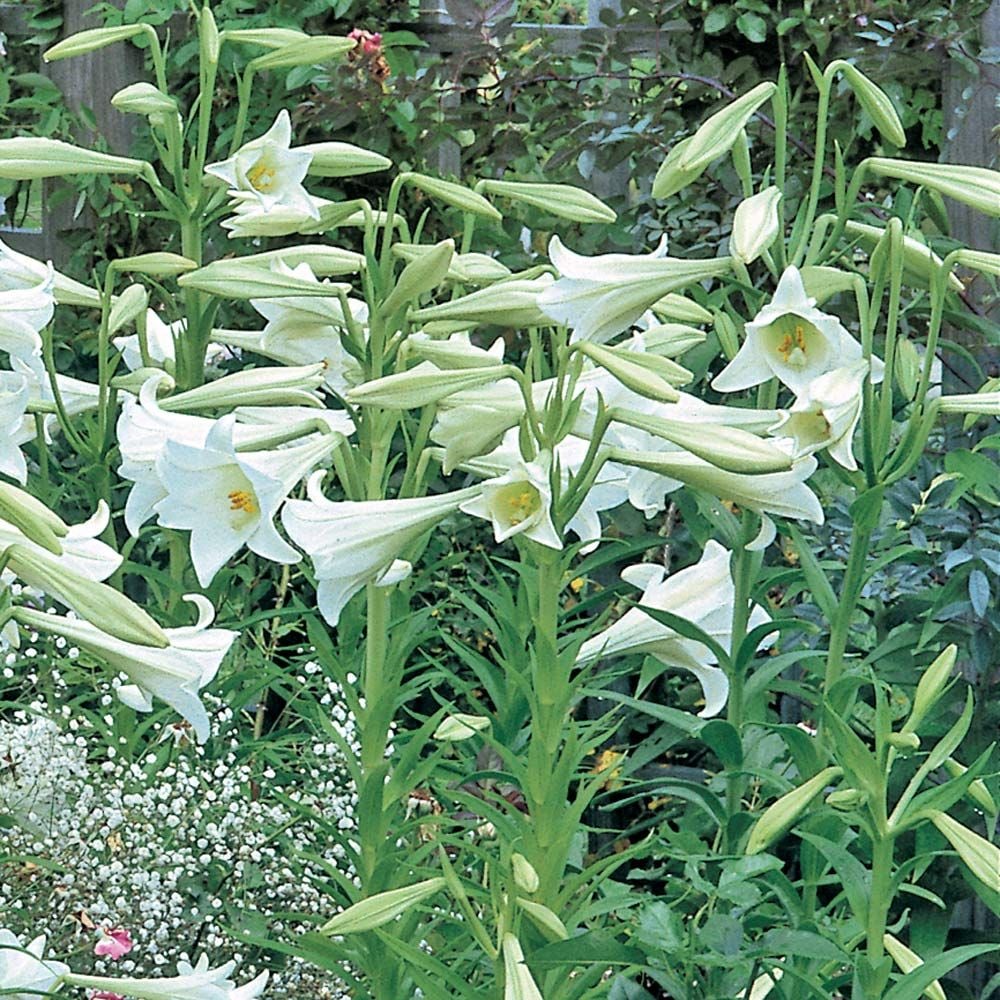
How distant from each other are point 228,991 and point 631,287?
0.75 meters

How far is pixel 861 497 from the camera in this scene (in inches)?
60.8

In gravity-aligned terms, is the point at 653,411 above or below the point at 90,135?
above

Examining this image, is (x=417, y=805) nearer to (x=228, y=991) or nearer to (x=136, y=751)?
(x=136, y=751)

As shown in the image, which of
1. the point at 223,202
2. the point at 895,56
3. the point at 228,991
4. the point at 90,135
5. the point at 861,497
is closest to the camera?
the point at 228,991

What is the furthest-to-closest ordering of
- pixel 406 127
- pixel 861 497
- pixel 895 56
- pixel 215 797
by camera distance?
pixel 406 127 → pixel 895 56 → pixel 215 797 → pixel 861 497

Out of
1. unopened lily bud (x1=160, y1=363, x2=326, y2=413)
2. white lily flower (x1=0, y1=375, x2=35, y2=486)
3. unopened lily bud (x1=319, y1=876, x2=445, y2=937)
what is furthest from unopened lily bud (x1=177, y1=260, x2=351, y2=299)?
unopened lily bud (x1=319, y1=876, x2=445, y2=937)

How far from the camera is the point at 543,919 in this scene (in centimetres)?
143

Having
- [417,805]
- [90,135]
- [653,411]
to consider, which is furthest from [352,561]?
[90,135]

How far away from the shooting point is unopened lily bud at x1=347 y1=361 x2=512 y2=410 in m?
1.50

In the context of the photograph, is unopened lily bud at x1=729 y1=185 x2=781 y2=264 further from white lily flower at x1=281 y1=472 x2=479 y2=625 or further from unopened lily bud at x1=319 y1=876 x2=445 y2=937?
unopened lily bud at x1=319 y1=876 x2=445 y2=937

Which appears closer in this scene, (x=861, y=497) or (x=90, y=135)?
(x=861, y=497)

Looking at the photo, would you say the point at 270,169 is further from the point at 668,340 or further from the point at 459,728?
the point at 459,728

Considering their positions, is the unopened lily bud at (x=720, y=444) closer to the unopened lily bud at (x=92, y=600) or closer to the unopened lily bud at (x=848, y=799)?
the unopened lily bud at (x=848, y=799)

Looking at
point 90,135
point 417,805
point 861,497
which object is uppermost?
point 861,497
